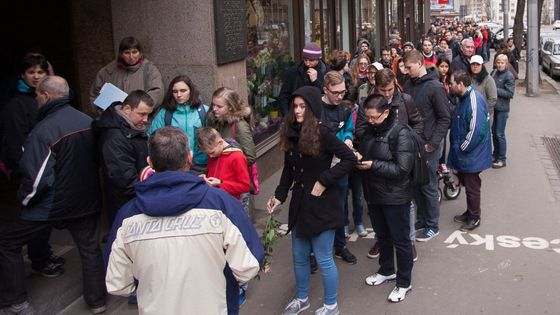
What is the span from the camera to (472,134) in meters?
6.31

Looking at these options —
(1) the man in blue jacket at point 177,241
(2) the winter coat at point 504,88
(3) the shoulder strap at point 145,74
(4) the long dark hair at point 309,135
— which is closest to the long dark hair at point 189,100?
(3) the shoulder strap at point 145,74

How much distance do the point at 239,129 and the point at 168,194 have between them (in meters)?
2.29

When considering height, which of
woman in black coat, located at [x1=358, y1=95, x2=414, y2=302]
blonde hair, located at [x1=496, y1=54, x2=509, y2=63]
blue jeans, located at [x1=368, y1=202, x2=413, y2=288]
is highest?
blonde hair, located at [x1=496, y1=54, x2=509, y2=63]

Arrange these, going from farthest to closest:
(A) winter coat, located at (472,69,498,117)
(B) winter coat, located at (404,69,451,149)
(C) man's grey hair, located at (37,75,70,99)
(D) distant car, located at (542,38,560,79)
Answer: (D) distant car, located at (542,38,560,79), (A) winter coat, located at (472,69,498,117), (B) winter coat, located at (404,69,451,149), (C) man's grey hair, located at (37,75,70,99)

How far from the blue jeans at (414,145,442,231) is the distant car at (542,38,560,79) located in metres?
20.1

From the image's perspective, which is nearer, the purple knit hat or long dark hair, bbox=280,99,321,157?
long dark hair, bbox=280,99,321,157

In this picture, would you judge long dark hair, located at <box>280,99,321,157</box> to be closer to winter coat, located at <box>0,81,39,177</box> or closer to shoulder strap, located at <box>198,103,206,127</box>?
shoulder strap, located at <box>198,103,206,127</box>

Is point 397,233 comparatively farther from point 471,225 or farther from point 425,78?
point 471,225

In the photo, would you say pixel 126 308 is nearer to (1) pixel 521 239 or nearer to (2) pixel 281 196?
(2) pixel 281 196

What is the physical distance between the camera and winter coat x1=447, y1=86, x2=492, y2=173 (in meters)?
6.29

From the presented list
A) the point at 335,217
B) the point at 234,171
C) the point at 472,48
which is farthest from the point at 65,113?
the point at 472,48

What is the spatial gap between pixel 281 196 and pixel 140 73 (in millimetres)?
2005

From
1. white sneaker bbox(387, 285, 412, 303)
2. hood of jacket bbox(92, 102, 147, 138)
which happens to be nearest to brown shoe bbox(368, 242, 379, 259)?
white sneaker bbox(387, 285, 412, 303)

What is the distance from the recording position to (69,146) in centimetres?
455
